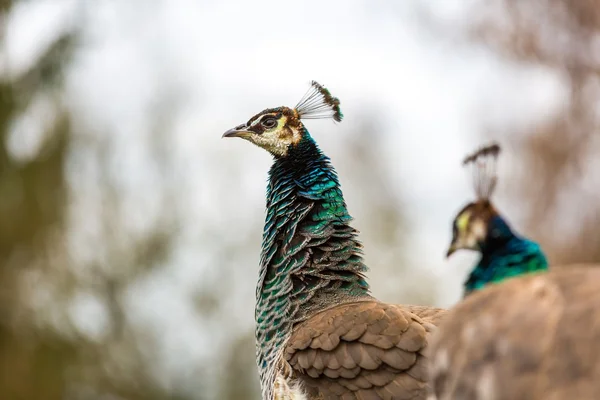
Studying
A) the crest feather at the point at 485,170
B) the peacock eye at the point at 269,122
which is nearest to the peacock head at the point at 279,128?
the peacock eye at the point at 269,122

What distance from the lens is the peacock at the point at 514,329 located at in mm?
2557

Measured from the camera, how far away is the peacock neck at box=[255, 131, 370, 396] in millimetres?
4273

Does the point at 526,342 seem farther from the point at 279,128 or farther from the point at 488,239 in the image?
the point at 279,128

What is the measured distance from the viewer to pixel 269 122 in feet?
15.5

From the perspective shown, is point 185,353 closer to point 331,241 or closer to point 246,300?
point 246,300

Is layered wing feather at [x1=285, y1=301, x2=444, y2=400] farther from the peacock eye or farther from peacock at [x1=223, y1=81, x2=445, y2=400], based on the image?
the peacock eye

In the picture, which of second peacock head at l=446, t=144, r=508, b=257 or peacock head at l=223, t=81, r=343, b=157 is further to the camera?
peacock head at l=223, t=81, r=343, b=157

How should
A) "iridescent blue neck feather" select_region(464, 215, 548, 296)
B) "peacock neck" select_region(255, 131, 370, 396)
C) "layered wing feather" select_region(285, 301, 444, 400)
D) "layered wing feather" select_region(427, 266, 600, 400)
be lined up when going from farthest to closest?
"peacock neck" select_region(255, 131, 370, 396) < "layered wing feather" select_region(285, 301, 444, 400) < "iridescent blue neck feather" select_region(464, 215, 548, 296) < "layered wing feather" select_region(427, 266, 600, 400)

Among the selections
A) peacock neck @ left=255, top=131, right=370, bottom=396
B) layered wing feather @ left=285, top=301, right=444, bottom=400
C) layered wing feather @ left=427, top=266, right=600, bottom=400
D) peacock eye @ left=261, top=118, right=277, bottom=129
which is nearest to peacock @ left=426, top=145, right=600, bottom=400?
layered wing feather @ left=427, top=266, right=600, bottom=400

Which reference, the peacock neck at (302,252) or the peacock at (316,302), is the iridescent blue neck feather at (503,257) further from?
the peacock neck at (302,252)

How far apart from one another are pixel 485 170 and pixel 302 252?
56.9 inches

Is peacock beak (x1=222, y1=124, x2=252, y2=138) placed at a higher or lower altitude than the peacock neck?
higher

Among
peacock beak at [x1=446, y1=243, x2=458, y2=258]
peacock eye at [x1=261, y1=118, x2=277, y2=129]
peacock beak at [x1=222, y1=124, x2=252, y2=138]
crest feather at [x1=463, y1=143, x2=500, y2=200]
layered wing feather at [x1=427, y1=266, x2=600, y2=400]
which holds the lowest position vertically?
layered wing feather at [x1=427, y1=266, x2=600, y2=400]

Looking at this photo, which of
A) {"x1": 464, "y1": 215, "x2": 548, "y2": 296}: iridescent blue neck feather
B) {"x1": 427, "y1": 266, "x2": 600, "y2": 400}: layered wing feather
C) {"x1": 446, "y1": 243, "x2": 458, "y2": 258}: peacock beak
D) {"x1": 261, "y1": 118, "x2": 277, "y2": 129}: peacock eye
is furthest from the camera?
{"x1": 261, "y1": 118, "x2": 277, "y2": 129}: peacock eye
